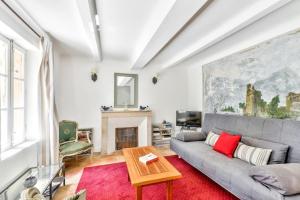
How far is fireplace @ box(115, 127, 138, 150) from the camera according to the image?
4.02m

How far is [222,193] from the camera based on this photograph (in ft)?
7.02

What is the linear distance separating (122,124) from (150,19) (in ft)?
8.99

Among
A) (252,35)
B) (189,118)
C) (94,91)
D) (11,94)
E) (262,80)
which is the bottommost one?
(189,118)

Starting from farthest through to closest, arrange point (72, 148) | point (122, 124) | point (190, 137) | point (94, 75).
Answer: point (122, 124) < point (94, 75) < point (190, 137) < point (72, 148)

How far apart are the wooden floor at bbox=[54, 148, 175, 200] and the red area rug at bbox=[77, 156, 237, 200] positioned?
0.39 ft

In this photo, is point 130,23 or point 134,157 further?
point 134,157

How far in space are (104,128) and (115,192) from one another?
173cm

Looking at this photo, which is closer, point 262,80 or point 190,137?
→ point 262,80

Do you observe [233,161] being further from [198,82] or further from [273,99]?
[198,82]

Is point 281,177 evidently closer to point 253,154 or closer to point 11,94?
point 253,154

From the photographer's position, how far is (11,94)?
2105 millimetres

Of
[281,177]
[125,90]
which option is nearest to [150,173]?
[281,177]

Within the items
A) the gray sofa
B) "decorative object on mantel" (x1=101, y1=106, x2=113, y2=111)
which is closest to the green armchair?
"decorative object on mantel" (x1=101, y1=106, x2=113, y2=111)

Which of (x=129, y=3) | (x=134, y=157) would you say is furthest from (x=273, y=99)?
(x=129, y=3)
